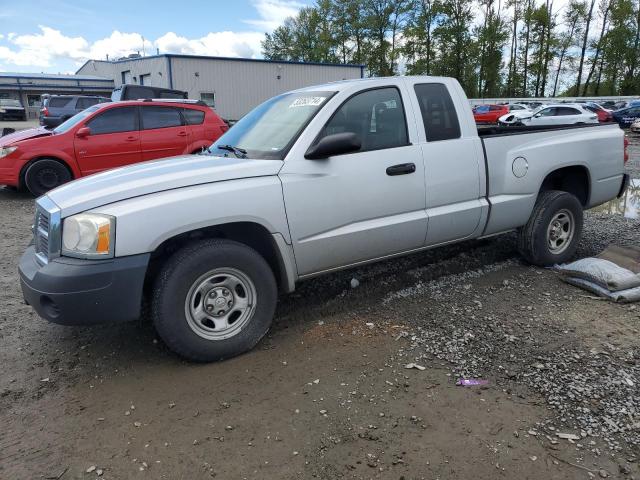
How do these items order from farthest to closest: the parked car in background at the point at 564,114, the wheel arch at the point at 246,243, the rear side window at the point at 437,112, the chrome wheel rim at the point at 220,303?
the parked car in background at the point at 564,114, the rear side window at the point at 437,112, the wheel arch at the point at 246,243, the chrome wheel rim at the point at 220,303

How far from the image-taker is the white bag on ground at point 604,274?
14.3ft

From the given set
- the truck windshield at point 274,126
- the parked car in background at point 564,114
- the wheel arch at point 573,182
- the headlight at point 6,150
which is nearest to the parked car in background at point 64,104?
the headlight at point 6,150

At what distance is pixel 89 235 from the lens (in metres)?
2.97

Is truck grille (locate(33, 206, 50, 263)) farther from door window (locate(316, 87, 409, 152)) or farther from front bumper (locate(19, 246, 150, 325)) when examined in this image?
door window (locate(316, 87, 409, 152))

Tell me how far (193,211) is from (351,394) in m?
1.49

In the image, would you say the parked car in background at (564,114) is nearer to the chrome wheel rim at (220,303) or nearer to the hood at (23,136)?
the hood at (23,136)

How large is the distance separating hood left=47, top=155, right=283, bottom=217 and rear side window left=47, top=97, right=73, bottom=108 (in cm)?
2430

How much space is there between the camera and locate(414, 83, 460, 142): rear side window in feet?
13.8

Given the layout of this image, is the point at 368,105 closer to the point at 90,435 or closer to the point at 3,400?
the point at 90,435

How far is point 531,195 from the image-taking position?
4.84 m

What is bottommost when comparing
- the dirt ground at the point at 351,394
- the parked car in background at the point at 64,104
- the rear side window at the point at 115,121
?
the dirt ground at the point at 351,394

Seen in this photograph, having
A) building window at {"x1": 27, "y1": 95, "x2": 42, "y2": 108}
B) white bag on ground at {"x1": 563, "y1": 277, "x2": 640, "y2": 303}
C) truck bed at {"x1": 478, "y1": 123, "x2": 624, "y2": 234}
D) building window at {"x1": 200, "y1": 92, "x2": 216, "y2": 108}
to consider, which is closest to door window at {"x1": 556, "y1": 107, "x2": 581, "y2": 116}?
building window at {"x1": 200, "y1": 92, "x2": 216, "y2": 108}

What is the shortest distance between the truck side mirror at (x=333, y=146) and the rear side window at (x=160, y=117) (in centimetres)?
708

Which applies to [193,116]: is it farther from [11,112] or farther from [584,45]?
[584,45]
